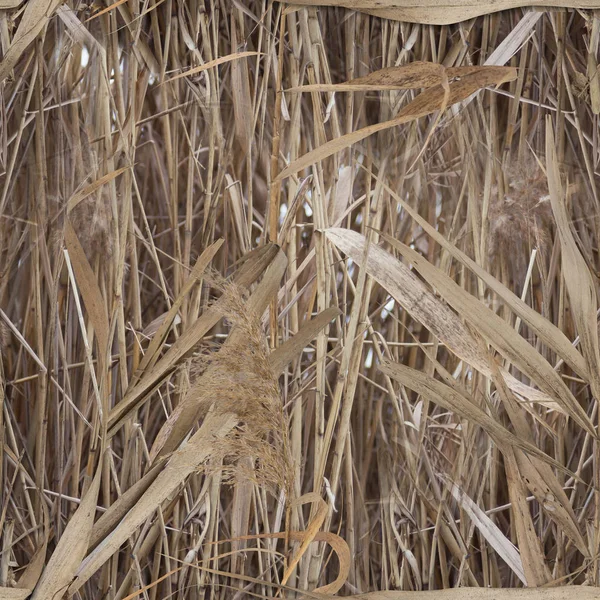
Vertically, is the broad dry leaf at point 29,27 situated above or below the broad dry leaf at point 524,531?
above

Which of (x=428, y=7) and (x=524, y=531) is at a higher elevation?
(x=428, y=7)

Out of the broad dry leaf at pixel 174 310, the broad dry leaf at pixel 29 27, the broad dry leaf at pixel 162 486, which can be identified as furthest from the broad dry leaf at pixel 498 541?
the broad dry leaf at pixel 29 27

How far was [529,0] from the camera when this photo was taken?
885 mm

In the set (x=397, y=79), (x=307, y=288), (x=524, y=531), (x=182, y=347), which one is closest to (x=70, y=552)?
(x=182, y=347)

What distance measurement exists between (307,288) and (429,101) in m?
0.28

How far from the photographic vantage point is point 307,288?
896 millimetres

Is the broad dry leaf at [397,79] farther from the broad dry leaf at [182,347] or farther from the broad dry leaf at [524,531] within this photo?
the broad dry leaf at [524,531]

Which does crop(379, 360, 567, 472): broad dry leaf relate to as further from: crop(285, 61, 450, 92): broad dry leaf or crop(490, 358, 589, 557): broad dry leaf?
crop(285, 61, 450, 92): broad dry leaf

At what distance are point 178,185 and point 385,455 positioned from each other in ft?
1.48

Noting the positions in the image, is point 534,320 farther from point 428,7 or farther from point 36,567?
point 36,567

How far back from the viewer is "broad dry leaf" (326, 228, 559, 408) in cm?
84

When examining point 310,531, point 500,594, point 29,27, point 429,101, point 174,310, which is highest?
point 29,27

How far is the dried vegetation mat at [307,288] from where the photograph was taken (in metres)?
0.84

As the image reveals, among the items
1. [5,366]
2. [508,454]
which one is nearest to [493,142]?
[508,454]
